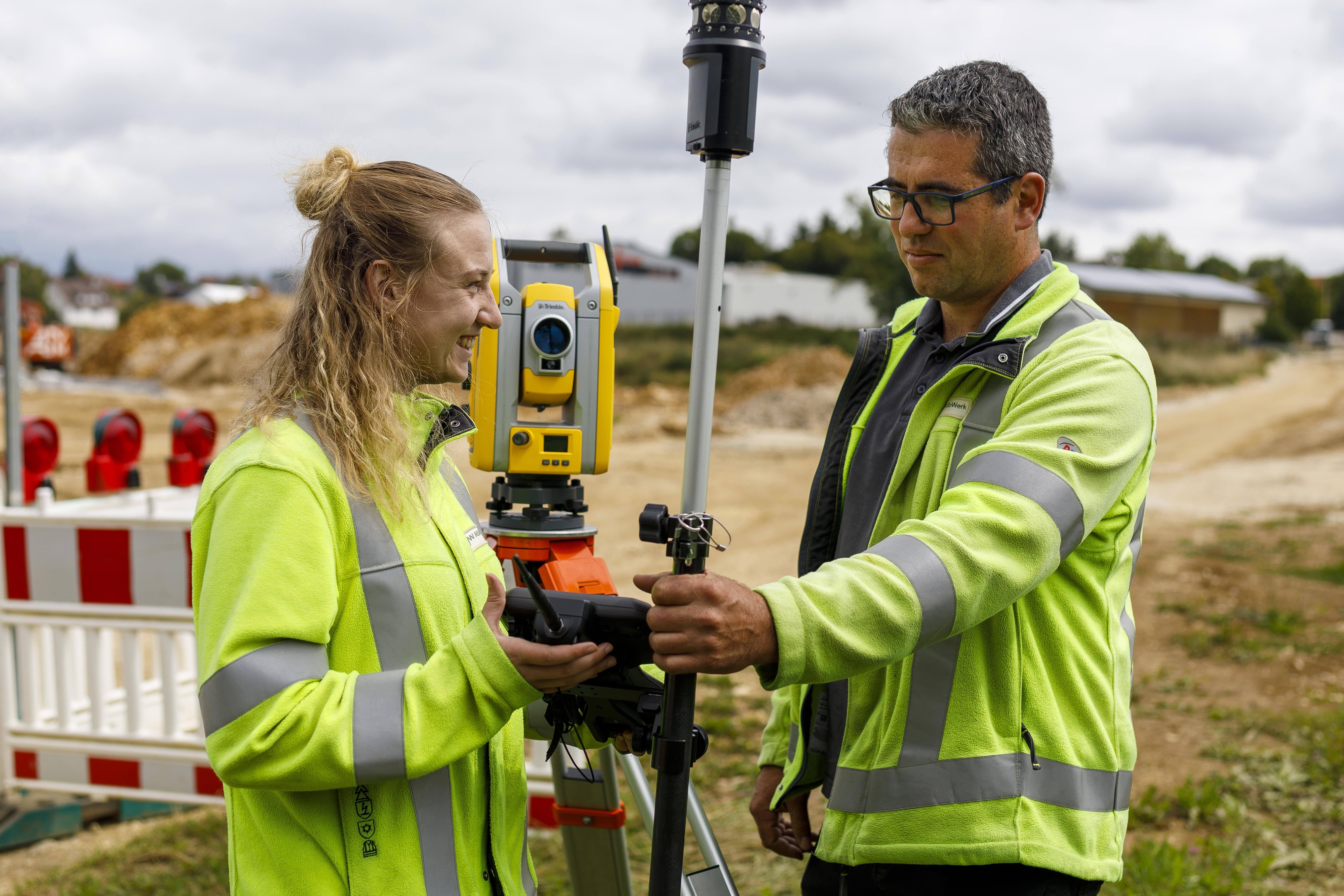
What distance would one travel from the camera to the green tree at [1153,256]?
73.8 m

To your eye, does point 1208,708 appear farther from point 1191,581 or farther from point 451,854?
point 451,854

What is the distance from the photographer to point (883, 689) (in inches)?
73.9

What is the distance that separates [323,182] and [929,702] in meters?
1.34

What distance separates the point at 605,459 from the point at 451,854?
1405mm

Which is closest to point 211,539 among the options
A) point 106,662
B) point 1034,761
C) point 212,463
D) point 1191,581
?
point 212,463

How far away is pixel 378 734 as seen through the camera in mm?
1486

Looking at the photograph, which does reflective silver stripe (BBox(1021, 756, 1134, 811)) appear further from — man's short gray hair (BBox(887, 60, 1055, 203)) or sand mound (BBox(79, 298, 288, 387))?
sand mound (BBox(79, 298, 288, 387))

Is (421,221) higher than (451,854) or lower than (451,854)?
higher

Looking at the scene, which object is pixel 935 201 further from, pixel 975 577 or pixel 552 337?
pixel 552 337

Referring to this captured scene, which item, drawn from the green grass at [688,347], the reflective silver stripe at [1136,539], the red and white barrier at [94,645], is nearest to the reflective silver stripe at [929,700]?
the reflective silver stripe at [1136,539]

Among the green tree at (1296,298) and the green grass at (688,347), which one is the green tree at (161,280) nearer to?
the green grass at (688,347)

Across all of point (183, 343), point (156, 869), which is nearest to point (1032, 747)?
point (156, 869)

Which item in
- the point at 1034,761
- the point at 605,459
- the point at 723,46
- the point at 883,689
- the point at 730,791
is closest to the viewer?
the point at 723,46

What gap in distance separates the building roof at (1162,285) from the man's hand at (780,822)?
46.2 m
